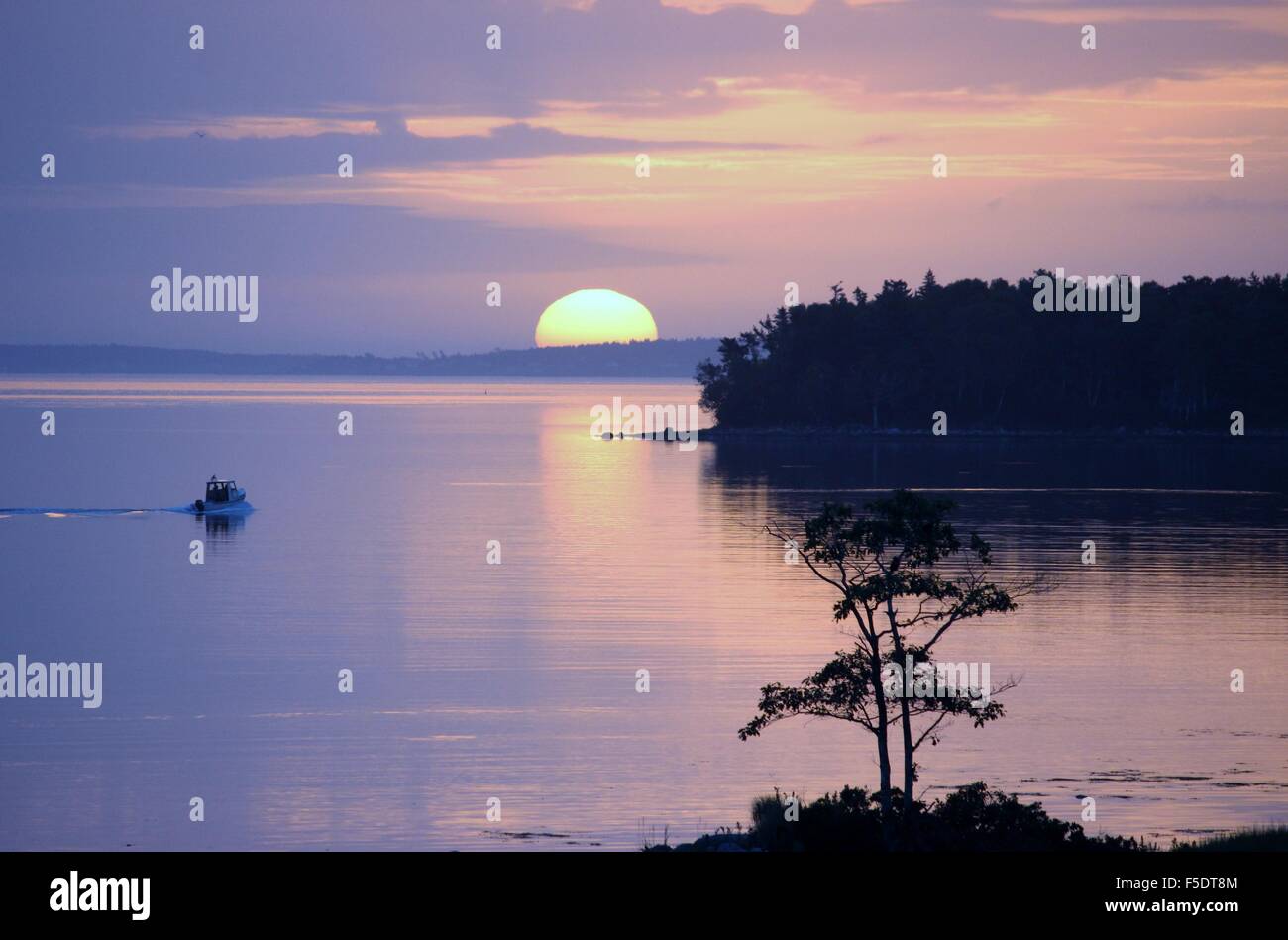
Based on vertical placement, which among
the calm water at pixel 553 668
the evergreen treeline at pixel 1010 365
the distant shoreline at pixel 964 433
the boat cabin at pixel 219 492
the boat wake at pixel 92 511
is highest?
the evergreen treeline at pixel 1010 365

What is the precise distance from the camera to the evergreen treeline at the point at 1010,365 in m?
176

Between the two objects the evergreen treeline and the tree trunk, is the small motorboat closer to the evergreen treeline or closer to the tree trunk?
the tree trunk

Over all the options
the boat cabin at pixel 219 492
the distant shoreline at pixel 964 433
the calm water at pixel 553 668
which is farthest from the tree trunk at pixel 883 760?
the distant shoreline at pixel 964 433

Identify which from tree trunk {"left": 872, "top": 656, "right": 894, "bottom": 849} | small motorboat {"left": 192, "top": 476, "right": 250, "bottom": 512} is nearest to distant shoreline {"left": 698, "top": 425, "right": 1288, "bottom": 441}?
small motorboat {"left": 192, "top": 476, "right": 250, "bottom": 512}

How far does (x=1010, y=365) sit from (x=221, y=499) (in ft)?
375

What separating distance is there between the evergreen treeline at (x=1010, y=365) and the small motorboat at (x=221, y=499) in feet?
334

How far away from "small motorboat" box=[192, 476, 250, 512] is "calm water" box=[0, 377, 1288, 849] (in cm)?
148

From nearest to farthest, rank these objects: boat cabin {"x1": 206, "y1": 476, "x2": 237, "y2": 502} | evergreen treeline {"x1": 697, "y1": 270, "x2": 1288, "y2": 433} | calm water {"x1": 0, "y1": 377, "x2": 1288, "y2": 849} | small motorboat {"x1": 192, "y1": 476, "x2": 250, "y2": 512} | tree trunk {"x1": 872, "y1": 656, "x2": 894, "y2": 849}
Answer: tree trunk {"x1": 872, "y1": 656, "x2": 894, "y2": 849}, calm water {"x1": 0, "y1": 377, "x2": 1288, "y2": 849}, small motorboat {"x1": 192, "y1": 476, "x2": 250, "y2": 512}, boat cabin {"x1": 206, "y1": 476, "x2": 237, "y2": 502}, evergreen treeline {"x1": 697, "y1": 270, "x2": 1288, "y2": 433}

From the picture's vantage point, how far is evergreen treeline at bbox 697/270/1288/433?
176 m

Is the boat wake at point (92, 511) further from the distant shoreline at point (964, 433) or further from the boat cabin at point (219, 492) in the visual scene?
the distant shoreline at point (964, 433)

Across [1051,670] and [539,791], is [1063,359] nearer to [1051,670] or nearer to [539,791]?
[1051,670]

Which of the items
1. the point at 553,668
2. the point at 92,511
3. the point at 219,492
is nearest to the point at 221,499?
the point at 219,492
